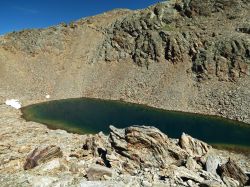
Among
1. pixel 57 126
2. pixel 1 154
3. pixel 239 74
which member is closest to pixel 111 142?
pixel 1 154

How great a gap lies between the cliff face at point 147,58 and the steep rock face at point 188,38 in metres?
0.25

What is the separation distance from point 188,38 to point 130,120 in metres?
39.9

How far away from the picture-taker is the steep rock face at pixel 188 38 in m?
89.0

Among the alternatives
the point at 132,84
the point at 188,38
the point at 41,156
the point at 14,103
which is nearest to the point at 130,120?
the point at 132,84

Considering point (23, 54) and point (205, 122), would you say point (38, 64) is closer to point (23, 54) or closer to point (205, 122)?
point (23, 54)

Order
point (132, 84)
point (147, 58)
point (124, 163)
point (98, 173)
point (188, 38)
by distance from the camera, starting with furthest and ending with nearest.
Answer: point (147, 58) → point (188, 38) → point (132, 84) → point (124, 163) → point (98, 173)

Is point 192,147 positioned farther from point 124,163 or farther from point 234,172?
point 124,163

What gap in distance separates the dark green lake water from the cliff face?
5.61 m

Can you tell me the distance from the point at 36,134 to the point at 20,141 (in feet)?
17.4

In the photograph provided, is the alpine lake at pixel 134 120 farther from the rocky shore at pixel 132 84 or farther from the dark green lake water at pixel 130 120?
the rocky shore at pixel 132 84

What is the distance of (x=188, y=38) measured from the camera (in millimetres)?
100312

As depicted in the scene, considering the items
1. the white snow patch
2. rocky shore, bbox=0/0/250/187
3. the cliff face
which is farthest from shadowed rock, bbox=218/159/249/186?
the white snow patch

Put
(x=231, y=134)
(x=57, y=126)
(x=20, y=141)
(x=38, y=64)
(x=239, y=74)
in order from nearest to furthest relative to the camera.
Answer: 1. (x=20, y=141)
2. (x=231, y=134)
3. (x=57, y=126)
4. (x=239, y=74)
5. (x=38, y=64)

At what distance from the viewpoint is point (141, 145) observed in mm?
41812
